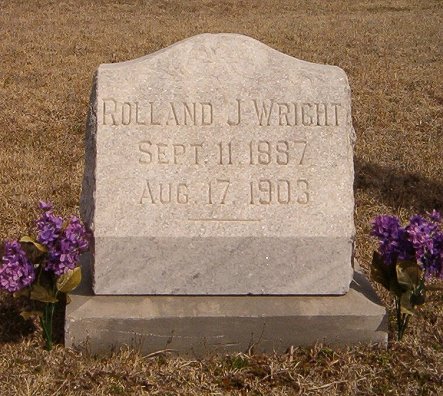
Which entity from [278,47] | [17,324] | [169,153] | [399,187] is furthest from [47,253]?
[278,47]

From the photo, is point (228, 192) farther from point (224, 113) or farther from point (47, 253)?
point (47, 253)

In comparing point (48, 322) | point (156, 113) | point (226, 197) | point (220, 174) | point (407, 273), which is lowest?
point (48, 322)

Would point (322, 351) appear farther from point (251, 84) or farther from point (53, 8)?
point (53, 8)

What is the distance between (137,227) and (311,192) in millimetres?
844

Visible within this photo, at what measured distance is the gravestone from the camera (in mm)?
3559

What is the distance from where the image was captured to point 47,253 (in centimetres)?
338

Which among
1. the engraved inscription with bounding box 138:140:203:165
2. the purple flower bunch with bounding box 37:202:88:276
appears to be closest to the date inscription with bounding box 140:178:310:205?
the engraved inscription with bounding box 138:140:203:165

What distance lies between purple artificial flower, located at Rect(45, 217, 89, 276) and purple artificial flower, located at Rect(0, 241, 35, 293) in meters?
0.09

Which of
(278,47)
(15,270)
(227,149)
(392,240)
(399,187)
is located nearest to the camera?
(15,270)

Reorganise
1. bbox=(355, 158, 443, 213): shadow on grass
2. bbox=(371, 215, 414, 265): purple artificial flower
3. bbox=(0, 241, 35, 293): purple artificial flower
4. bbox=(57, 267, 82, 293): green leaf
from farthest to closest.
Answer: bbox=(355, 158, 443, 213): shadow on grass < bbox=(371, 215, 414, 265): purple artificial flower < bbox=(57, 267, 82, 293): green leaf < bbox=(0, 241, 35, 293): purple artificial flower

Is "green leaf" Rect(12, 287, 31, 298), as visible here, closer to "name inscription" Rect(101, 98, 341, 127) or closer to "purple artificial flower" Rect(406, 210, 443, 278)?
"name inscription" Rect(101, 98, 341, 127)

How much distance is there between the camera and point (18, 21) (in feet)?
41.2

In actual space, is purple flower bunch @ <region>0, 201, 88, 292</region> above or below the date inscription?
below

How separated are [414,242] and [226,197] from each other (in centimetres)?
89
